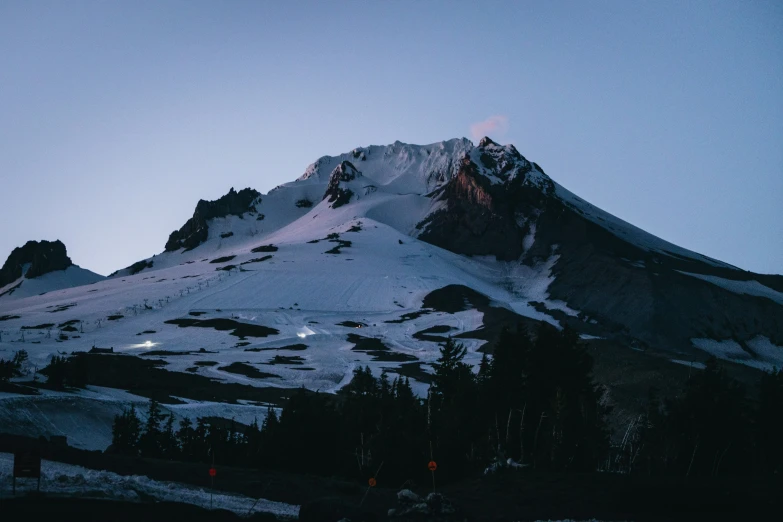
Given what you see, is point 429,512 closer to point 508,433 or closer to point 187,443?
point 508,433

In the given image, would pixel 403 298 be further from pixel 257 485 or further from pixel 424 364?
pixel 257 485

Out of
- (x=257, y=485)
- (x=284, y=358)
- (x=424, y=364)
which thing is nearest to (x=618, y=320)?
(x=424, y=364)

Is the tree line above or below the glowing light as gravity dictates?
above

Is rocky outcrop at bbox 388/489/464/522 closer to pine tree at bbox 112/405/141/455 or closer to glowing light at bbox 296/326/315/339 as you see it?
pine tree at bbox 112/405/141/455

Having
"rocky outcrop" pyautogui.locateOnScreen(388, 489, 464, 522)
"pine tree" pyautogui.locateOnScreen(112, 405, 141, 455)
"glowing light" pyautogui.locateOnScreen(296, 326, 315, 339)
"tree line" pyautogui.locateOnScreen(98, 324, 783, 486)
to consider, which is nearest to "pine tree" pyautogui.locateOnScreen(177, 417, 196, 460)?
"tree line" pyautogui.locateOnScreen(98, 324, 783, 486)

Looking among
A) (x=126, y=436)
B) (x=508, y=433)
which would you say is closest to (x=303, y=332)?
(x=126, y=436)

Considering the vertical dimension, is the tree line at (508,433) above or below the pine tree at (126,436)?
above

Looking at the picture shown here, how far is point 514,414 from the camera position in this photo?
137 feet

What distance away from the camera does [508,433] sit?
38.6m

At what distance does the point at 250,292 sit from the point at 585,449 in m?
162

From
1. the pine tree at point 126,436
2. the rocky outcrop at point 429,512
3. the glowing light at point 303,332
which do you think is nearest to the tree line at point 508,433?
the pine tree at point 126,436

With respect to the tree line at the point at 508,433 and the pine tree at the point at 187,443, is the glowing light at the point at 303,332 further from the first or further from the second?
the tree line at the point at 508,433

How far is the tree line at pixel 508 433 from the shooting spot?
1439 inches

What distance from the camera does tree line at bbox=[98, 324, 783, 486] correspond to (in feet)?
120
